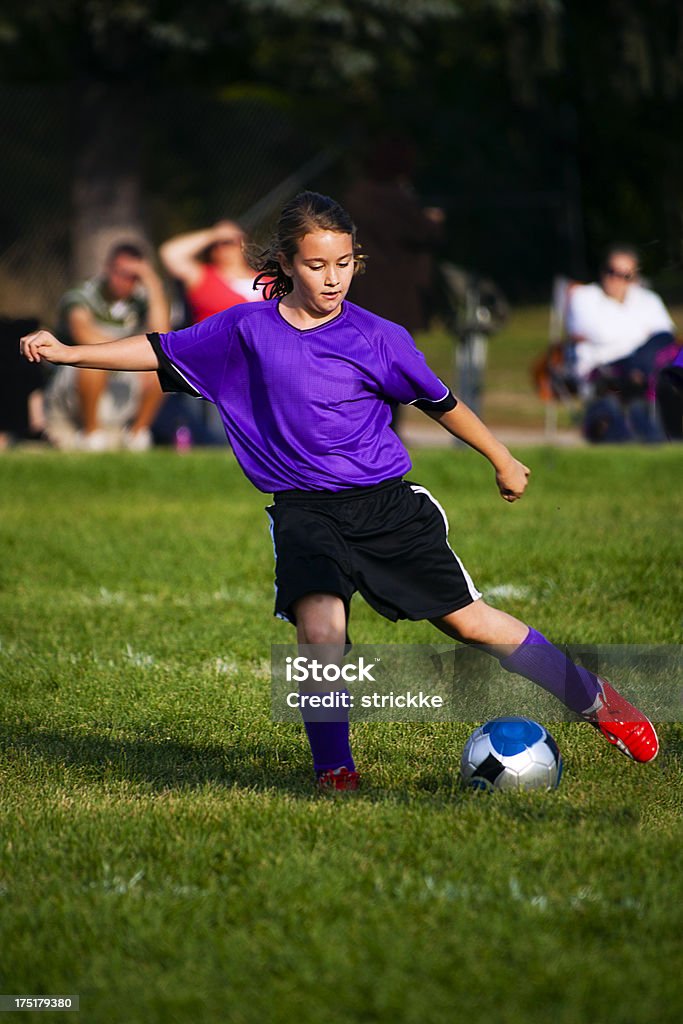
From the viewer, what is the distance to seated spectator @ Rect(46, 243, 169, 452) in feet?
43.1

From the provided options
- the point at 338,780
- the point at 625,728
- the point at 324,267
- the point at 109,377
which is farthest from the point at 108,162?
the point at 338,780

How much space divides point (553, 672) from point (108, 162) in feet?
48.4

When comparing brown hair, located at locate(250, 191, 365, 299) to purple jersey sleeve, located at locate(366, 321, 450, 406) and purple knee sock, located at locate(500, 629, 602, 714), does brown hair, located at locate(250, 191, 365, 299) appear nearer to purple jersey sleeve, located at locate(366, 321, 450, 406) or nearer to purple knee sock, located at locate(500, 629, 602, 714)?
purple jersey sleeve, located at locate(366, 321, 450, 406)

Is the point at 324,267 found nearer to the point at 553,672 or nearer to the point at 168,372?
the point at 168,372

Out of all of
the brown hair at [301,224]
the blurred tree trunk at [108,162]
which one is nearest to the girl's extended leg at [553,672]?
the brown hair at [301,224]

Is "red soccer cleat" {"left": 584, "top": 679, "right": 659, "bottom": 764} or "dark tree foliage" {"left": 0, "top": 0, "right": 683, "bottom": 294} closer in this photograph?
"red soccer cleat" {"left": 584, "top": 679, "right": 659, "bottom": 764}

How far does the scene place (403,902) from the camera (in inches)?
130

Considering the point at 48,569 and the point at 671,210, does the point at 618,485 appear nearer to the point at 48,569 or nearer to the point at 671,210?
the point at 48,569

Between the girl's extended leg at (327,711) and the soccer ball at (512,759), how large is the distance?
1.17ft

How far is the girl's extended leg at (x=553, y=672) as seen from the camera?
14.5 ft

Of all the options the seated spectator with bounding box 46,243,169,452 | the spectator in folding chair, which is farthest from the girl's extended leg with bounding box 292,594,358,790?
the seated spectator with bounding box 46,243,169,452

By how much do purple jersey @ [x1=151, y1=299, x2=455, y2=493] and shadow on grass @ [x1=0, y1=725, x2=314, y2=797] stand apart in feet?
2.85

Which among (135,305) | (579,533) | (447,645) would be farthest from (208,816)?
(135,305)

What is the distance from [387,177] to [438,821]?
10.1 m
